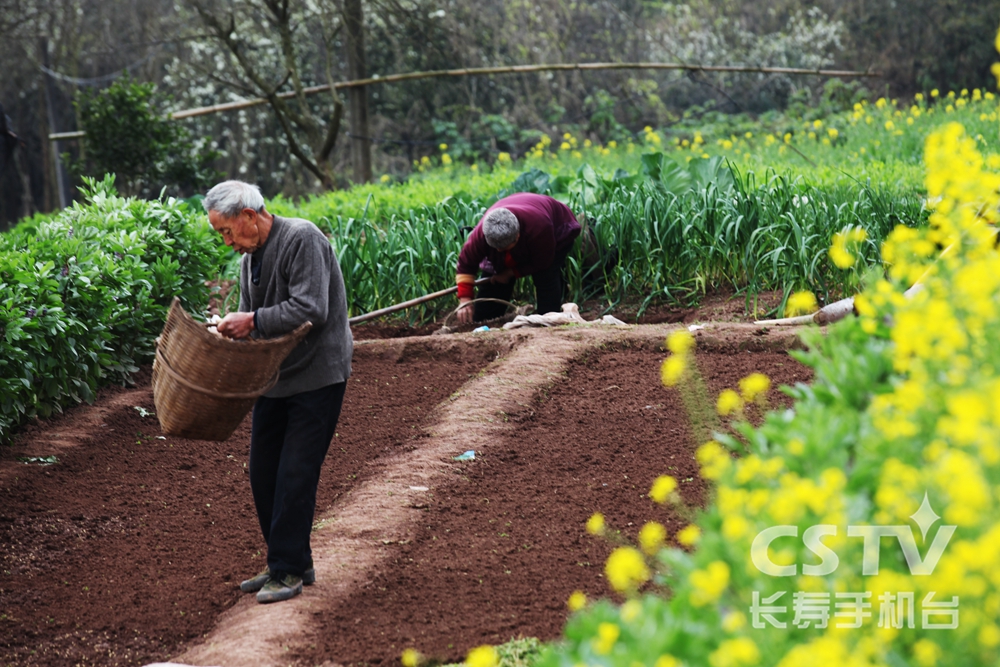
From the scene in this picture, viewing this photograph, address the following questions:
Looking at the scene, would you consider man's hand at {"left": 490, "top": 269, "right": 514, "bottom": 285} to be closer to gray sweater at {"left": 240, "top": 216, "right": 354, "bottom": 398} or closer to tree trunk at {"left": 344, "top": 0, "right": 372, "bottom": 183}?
gray sweater at {"left": 240, "top": 216, "right": 354, "bottom": 398}

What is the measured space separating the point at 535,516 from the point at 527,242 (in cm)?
320

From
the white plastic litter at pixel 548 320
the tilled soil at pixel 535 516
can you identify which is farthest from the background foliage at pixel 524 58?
the tilled soil at pixel 535 516

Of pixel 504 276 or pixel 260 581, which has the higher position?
pixel 504 276

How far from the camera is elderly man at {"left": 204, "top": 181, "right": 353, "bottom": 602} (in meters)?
3.54

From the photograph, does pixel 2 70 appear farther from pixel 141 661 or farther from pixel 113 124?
pixel 141 661

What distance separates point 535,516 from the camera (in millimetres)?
4188

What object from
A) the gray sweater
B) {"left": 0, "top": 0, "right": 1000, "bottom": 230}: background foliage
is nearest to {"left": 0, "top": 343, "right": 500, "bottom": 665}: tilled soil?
the gray sweater

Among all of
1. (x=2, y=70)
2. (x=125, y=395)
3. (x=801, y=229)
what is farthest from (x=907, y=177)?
(x=2, y=70)

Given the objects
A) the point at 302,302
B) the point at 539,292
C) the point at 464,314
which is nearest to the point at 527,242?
the point at 539,292

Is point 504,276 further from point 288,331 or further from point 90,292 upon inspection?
point 288,331

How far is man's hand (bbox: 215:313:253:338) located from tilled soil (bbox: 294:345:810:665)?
102 cm

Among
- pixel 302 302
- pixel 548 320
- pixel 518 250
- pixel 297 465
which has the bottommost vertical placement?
pixel 548 320

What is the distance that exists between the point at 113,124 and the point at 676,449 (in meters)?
10.9

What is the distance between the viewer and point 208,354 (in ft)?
11.3
